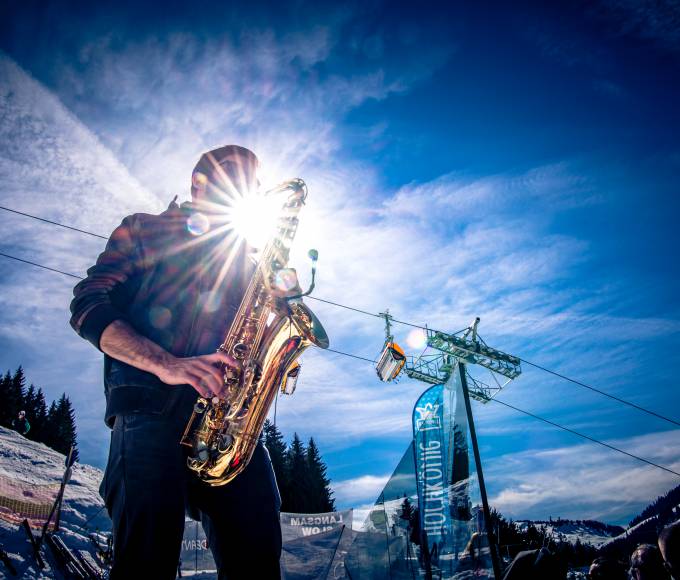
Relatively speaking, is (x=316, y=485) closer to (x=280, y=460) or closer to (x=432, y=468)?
(x=280, y=460)

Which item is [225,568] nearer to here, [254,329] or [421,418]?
[254,329]

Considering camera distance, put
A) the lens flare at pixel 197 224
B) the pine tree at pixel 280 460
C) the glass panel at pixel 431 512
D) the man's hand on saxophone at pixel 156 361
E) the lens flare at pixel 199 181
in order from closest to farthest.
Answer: the man's hand on saxophone at pixel 156 361 → the lens flare at pixel 197 224 → the lens flare at pixel 199 181 → the glass panel at pixel 431 512 → the pine tree at pixel 280 460

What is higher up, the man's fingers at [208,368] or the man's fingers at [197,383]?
the man's fingers at [208,368]

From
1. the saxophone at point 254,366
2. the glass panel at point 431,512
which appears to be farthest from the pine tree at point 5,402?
the saxophone at point 254,366

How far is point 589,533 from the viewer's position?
136750 mm

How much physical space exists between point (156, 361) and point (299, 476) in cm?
5060

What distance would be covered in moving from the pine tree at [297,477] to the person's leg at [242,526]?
147 feet

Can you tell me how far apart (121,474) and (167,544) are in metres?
0.37

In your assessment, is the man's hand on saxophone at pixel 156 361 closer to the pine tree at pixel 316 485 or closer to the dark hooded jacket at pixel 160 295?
the dark hooded jacket at pixel 160 295

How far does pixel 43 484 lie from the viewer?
24625mm

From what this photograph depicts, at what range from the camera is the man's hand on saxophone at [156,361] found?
1.92 meters

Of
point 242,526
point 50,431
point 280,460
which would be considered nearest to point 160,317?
point 242,526

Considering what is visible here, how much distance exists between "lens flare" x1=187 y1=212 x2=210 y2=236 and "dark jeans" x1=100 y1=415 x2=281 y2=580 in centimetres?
116

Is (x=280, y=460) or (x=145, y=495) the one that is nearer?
(x=145, y=495)
